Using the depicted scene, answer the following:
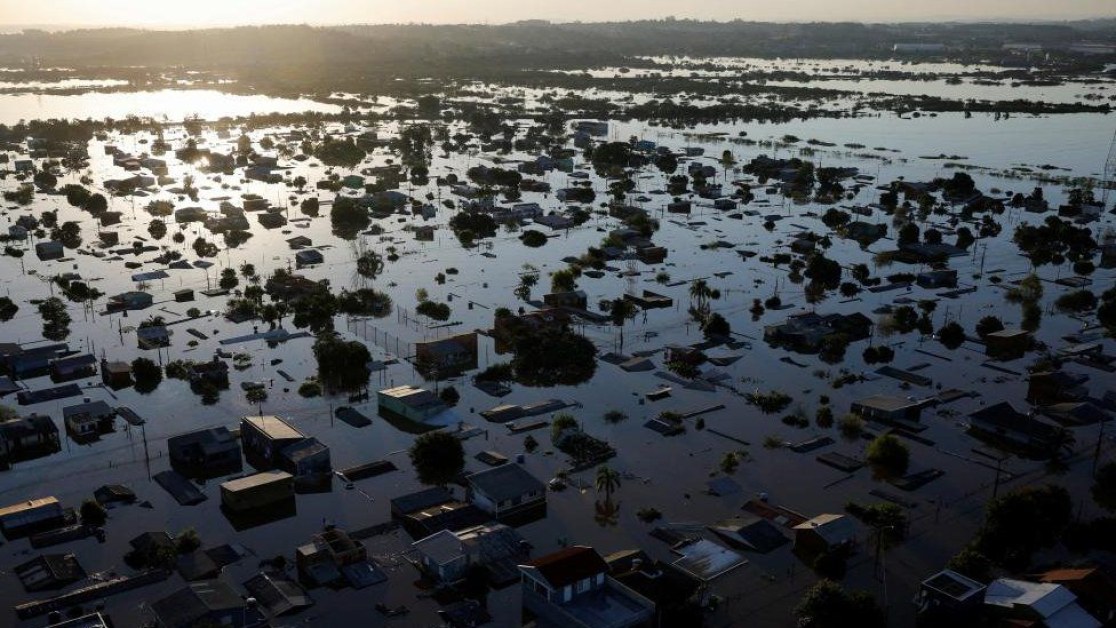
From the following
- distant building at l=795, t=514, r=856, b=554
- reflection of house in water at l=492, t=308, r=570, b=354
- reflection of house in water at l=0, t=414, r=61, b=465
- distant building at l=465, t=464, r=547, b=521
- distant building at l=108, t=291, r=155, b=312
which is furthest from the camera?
distant building at l=108, t=291, r=155, b=312

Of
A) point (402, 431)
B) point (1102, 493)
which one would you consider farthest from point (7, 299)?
point (1102, 493)

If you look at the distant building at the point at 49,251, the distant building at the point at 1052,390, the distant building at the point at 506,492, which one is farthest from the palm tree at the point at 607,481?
the distant building at the point at 49,251

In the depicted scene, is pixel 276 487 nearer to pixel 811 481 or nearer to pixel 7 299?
pixel 811 481

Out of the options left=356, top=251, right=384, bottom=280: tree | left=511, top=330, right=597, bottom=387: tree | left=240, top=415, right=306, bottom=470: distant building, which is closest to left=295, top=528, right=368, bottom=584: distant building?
left=240, top=415, right=306, bottom=470: distant building

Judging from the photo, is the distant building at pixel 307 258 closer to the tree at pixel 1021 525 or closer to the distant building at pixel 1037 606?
the tree at pixel 1021 525

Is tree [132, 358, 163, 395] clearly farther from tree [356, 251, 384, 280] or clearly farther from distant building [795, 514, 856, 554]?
distant building [795, 514, 856, 554]

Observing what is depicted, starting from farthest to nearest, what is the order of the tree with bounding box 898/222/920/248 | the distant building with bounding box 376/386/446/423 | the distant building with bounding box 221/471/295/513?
1. the tree with bounding box 898/222/920/248
2. the distant building with bounding box 376/386/446/423
3. the distant building with bounding box 221/471/295/513
